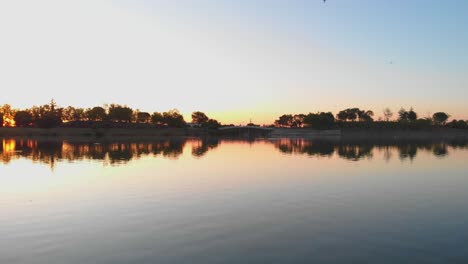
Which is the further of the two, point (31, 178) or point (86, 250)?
point (31, 178)

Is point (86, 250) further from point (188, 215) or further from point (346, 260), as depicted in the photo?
point (346, 260)

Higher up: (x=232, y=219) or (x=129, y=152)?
(x=232, y=219)

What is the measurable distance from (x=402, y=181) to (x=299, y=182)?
10139mm

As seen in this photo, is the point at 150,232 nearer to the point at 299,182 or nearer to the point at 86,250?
the point at 86,250

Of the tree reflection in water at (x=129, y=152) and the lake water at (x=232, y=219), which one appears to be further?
the tree reflection in water at (x=129, y=152)

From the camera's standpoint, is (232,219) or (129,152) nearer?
(232,219)

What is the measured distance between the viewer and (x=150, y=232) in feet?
61.6

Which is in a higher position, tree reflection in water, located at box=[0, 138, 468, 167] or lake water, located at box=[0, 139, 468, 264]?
lake water, located at box=[0, 139, 468, 264]

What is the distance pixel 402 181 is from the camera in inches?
1486

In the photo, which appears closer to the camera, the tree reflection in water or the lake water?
the lake water

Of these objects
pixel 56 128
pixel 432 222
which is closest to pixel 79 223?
pixel 432 222

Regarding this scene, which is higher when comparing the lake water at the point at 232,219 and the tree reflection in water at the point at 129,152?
the lake water at the point at 232,219

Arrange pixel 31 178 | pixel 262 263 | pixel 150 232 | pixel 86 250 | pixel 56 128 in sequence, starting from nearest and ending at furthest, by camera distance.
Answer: pixel 262 263 < pixel 86 250 < pixel 150 232 < pixel 31 178 < pixel 56 128

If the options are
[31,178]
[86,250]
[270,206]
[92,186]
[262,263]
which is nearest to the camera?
[262,263]
